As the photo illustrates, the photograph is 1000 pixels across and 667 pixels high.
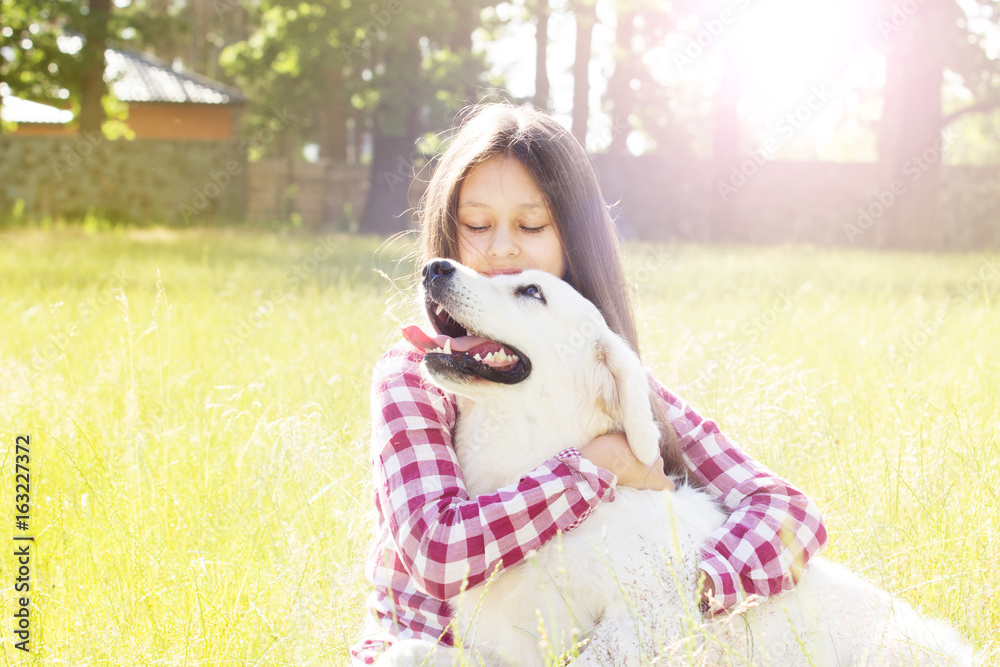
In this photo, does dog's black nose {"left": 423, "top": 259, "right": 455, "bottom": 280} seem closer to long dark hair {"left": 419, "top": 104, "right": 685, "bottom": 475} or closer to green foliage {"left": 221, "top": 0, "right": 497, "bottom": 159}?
long dark hair {"left": 419, "top": 104, "right": 685, "bottom": 475}

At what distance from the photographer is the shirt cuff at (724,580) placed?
1.83 m

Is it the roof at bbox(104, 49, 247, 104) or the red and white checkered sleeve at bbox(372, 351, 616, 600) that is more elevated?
the roof at bbox(104, 49, 247, 104)

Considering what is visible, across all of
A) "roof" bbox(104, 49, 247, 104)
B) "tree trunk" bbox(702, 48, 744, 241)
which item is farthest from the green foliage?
"tree trunk" bbox(702, 48, 744, 241)

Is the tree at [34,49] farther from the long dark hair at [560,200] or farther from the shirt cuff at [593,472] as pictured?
the shirt cuff at [593,472]

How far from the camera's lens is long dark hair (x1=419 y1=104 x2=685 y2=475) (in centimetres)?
241

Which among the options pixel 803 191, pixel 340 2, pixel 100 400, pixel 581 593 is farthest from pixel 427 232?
pixel 803 191

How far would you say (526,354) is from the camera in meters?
2.05

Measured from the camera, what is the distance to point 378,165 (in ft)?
57.8

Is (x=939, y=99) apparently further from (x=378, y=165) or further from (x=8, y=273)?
(x=8, y=273)

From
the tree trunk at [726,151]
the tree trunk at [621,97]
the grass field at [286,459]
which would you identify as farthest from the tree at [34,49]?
the tree trunk at [621,97]

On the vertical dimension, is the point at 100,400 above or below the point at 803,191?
below

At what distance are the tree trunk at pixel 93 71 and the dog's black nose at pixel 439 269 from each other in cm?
1562

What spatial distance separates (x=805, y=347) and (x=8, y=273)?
6.92 metres

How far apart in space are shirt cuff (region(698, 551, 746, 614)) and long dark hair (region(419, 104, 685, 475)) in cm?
50
